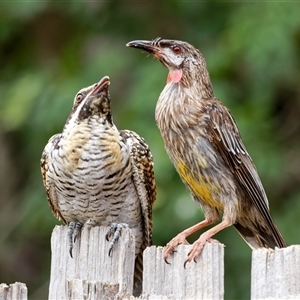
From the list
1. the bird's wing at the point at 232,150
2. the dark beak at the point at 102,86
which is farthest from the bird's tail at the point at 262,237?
the dark beak at the point at 102,86

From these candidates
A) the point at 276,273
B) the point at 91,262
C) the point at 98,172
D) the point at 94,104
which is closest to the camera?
the point at 276,273

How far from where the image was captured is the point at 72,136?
3.74 meters

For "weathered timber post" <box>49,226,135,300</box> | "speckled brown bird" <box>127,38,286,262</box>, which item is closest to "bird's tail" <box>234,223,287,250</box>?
"speckled brown bird" <box>127,38,286,262</box>

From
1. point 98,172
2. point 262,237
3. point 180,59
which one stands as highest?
point 180,59

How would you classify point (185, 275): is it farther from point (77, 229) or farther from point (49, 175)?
point (49, 175)

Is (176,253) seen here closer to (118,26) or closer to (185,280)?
(185,280)

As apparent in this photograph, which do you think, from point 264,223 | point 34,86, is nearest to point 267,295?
point 264,223

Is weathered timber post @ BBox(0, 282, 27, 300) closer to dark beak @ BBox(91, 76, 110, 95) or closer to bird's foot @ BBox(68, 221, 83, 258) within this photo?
bird's foot @ BBox(68, 221, 83, 258)

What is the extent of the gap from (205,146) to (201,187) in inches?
7.3

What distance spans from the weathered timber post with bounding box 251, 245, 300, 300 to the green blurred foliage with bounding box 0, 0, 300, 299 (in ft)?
10.7

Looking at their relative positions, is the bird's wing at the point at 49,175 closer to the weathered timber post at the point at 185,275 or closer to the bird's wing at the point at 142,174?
the bird's wing at the point at 142,174

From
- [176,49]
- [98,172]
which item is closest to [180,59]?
[176,49]

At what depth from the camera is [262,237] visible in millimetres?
3883

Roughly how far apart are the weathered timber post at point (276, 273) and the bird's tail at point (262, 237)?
141cm
